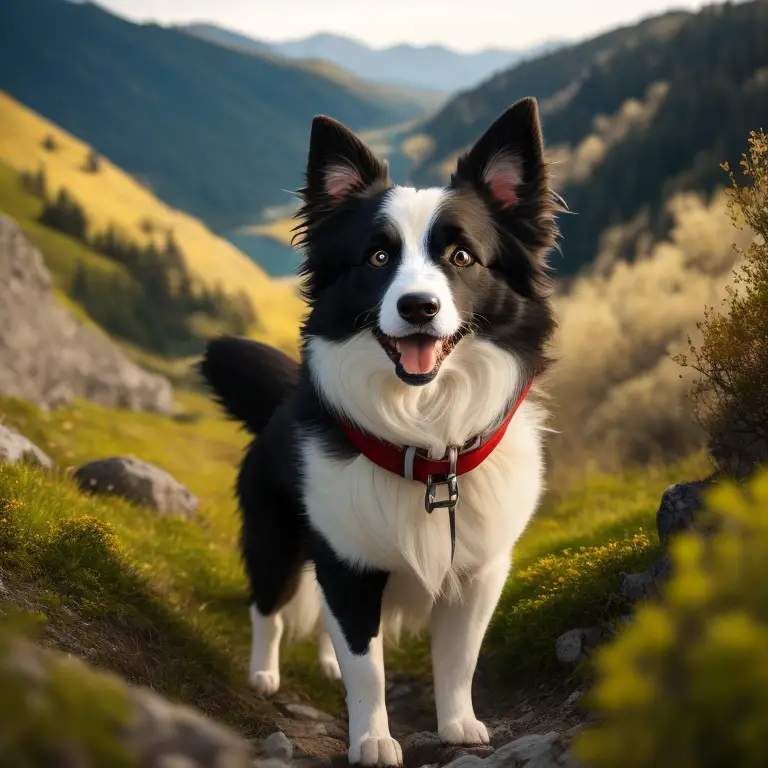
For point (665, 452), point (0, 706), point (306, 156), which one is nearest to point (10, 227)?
point (665, 452)

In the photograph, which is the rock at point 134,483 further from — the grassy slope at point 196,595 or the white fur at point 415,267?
the white fur at point 415,267

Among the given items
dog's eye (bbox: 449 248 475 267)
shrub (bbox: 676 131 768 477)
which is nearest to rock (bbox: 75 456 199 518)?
dog's eye (bbox: 449 248 475 267)

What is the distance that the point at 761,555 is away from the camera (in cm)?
148

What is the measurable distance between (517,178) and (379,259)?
81cm

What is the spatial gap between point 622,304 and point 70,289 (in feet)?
53.3

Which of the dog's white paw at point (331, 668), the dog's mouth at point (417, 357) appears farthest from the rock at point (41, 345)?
the dog's mouth at point (417, 357)

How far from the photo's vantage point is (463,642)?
3.78 m

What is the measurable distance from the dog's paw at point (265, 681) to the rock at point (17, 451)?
6.17 ft

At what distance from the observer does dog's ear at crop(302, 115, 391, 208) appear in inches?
148

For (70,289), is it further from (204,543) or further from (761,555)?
(761,555)

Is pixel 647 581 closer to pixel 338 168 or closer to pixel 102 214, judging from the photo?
pixel 338 168

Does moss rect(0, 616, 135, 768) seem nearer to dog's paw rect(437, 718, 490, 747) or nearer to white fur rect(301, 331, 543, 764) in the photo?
white fur rect(301, 331, 543, 764)

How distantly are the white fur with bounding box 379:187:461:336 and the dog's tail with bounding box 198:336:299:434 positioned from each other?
161cm

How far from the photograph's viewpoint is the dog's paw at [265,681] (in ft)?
15.4
